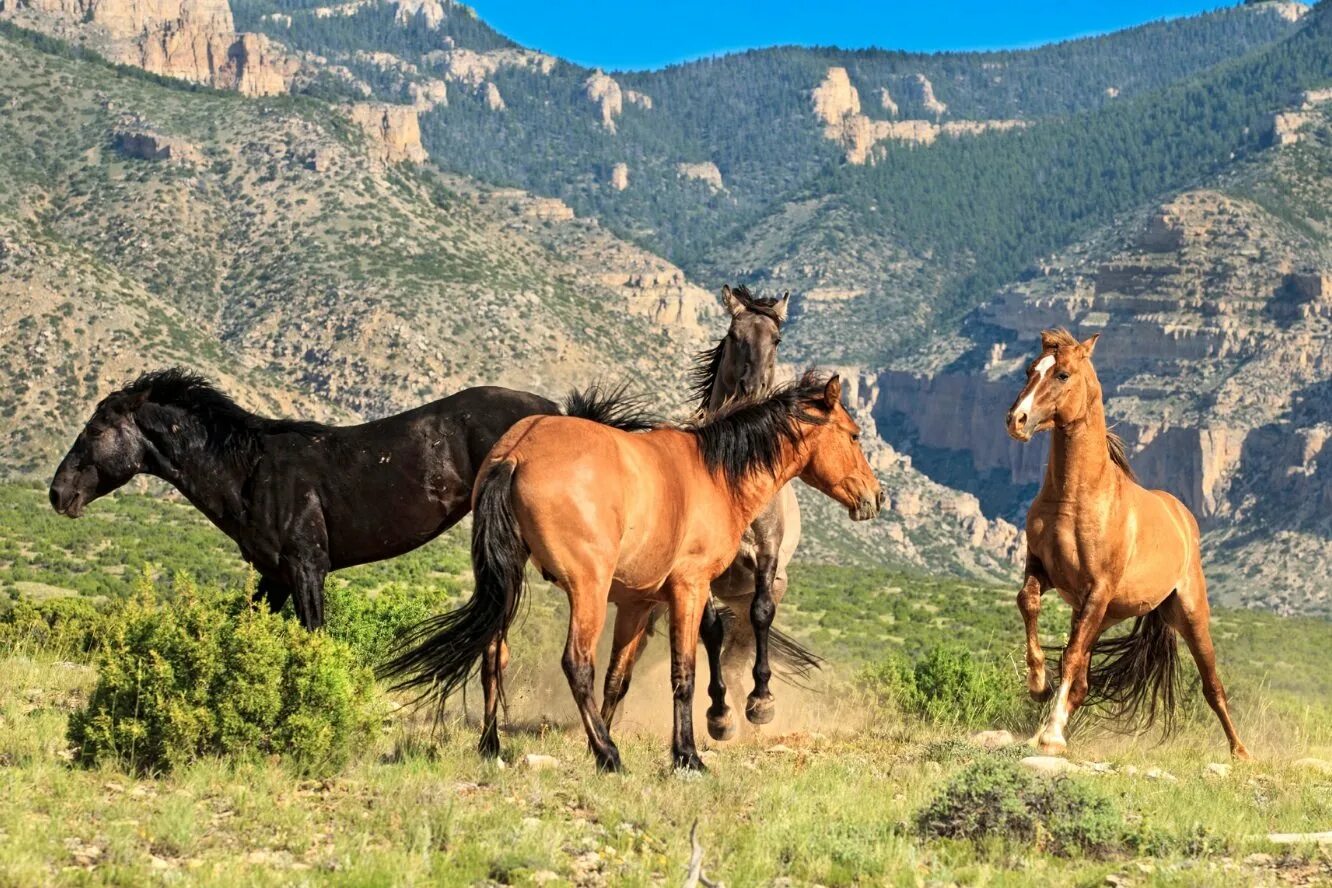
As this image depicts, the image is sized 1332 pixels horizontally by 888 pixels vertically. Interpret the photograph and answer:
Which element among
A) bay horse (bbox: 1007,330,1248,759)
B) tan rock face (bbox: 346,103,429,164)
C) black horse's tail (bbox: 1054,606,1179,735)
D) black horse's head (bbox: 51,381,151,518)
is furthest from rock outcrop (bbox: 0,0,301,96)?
bay horse (bbox: 1007,330,1248,759)

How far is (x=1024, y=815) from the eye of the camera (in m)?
9.12

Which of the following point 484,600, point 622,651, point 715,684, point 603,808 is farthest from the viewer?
point 715,684

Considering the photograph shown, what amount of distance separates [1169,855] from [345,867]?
13.5ft

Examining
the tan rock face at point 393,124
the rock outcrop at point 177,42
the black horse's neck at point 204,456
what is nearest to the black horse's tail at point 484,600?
the black horse's neck at point 204,456

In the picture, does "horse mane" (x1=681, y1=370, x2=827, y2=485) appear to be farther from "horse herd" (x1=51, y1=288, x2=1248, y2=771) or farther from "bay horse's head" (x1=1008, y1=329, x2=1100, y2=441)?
"bay horse's head" (x1=1008, y1=329, x2=1100, y2=441)

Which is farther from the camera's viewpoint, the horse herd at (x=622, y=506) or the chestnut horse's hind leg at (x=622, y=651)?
the chestnut horse's hind leg at (x=622, y=651)

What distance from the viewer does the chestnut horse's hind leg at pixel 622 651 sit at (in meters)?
10.8

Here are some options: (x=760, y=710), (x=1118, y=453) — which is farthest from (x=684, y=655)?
(x=1118, y=453)

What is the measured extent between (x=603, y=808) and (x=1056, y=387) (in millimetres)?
4346

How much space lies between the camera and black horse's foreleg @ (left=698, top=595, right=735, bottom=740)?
1211 centimetres

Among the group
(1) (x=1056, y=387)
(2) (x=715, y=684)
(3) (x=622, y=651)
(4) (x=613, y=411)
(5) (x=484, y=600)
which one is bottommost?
(2) (x=715, y=684)

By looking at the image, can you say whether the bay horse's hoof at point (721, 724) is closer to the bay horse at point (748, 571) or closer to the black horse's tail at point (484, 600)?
the bay horse at point (748, 571)

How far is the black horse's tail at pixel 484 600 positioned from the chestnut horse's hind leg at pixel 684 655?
947mm

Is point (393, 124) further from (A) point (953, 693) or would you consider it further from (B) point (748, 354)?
(B) point (748, 354)
